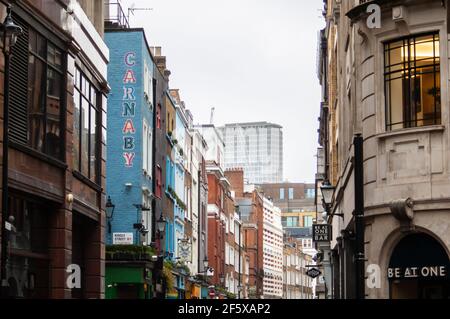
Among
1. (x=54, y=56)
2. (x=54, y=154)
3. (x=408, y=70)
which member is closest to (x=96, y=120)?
(x=54, y=56)

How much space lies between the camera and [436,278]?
68.9ft

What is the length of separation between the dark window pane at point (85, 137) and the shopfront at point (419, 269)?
12922mm

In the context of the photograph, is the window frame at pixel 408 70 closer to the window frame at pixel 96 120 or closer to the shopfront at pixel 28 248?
Result: the shopfront at pixel 28 248

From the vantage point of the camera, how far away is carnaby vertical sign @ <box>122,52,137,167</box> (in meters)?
48.2

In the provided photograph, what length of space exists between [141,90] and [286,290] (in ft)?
467

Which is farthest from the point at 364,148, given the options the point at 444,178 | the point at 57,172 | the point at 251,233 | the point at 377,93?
the point at 251,233

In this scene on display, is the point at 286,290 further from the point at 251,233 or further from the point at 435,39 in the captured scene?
the point at 435,39

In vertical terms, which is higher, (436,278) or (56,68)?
(56,68)

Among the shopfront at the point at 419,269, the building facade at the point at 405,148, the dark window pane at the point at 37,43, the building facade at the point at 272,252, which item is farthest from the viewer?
the building facade at the point at 272,252

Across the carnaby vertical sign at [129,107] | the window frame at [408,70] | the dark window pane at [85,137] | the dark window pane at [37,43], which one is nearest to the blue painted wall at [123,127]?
the carnaby vertical sign at [129,107]

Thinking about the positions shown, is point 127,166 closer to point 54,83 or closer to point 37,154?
point 54,83

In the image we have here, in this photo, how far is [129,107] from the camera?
48.5 m

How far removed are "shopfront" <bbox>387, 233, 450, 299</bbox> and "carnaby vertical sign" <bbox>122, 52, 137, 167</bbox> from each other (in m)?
27.9

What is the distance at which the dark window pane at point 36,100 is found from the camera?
81.5 feet
